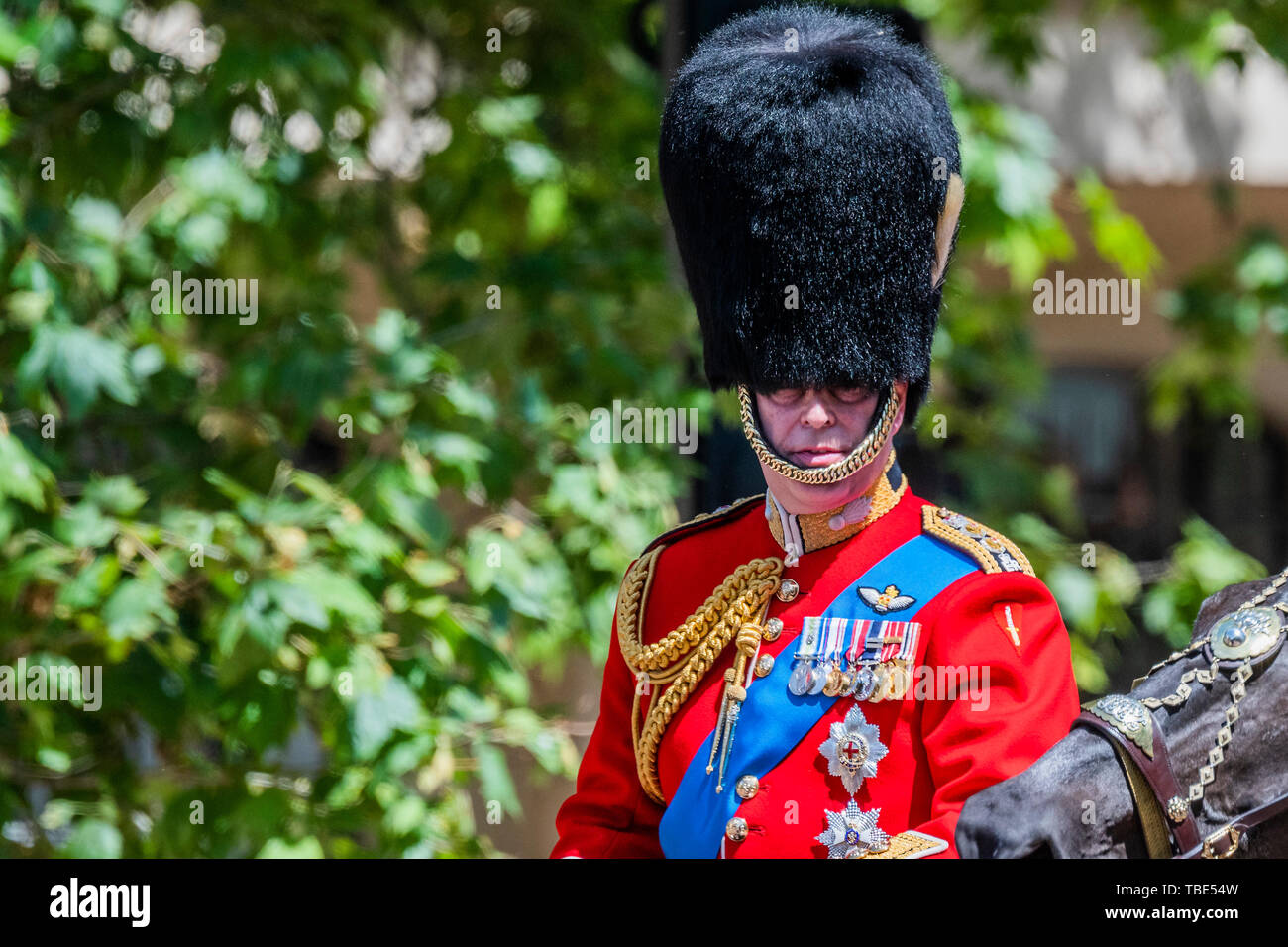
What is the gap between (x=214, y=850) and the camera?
300 cm

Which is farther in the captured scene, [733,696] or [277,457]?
[277,457]

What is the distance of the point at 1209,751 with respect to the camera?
4.15 feet

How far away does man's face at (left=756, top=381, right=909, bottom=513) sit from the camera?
5.24ft

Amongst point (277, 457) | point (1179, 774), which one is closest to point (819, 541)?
point (1179, 774)

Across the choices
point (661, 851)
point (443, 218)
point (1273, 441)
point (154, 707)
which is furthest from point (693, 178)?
point (1273, 441)

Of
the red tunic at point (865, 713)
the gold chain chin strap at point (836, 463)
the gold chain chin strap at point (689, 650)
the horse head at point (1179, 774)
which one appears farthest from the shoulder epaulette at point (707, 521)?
the horse head at point (1179, 774)

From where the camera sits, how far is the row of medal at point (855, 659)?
5.17ft

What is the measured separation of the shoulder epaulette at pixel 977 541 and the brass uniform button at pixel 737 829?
379mm

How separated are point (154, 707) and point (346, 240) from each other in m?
1.50

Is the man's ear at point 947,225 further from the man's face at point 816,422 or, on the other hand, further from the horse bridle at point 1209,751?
the horse bridle at point 1209,751

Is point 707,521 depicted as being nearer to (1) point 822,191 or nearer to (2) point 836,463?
(2) point 836,463

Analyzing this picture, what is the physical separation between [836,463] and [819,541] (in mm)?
151

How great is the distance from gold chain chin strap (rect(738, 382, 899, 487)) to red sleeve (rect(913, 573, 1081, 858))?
0.18m
